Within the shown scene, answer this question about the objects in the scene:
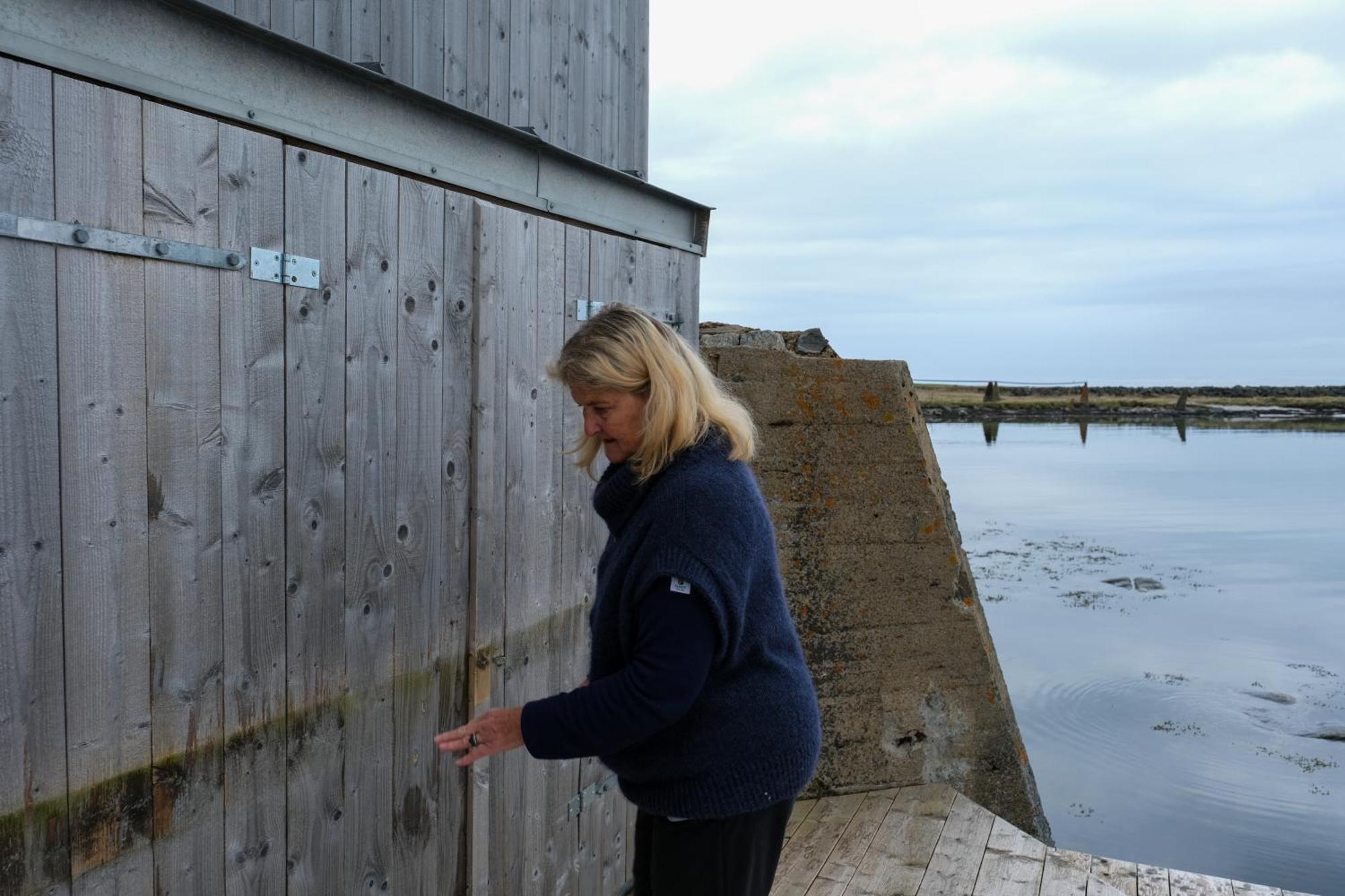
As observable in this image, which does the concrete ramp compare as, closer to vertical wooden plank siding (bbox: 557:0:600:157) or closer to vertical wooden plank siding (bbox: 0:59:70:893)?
vertical wooden plank siding (bbox: 557:0:600:157)

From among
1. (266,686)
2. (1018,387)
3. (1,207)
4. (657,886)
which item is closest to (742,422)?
(657,886)

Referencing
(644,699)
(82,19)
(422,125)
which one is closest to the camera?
(644,699)

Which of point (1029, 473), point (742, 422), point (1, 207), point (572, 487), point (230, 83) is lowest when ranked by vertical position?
point (1029, 473)

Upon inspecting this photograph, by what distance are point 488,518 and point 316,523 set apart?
0.67 meters

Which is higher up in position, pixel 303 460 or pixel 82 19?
pixel 82 19

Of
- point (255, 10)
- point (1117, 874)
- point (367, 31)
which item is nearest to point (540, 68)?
point (367, 31)

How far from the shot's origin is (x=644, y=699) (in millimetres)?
1872

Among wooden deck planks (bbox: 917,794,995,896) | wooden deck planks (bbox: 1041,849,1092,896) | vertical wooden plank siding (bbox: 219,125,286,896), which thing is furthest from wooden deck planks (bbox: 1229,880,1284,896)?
vertical wooden plank siding (bbox: 219,125,286,896)

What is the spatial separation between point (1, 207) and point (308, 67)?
959 mm

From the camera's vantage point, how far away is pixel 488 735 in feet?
6.68

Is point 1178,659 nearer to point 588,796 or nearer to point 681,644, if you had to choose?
point 588,796

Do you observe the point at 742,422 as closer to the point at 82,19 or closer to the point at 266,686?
the point at 266,686

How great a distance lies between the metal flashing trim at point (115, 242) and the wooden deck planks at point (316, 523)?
21cm

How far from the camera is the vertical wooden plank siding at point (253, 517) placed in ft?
7.12
